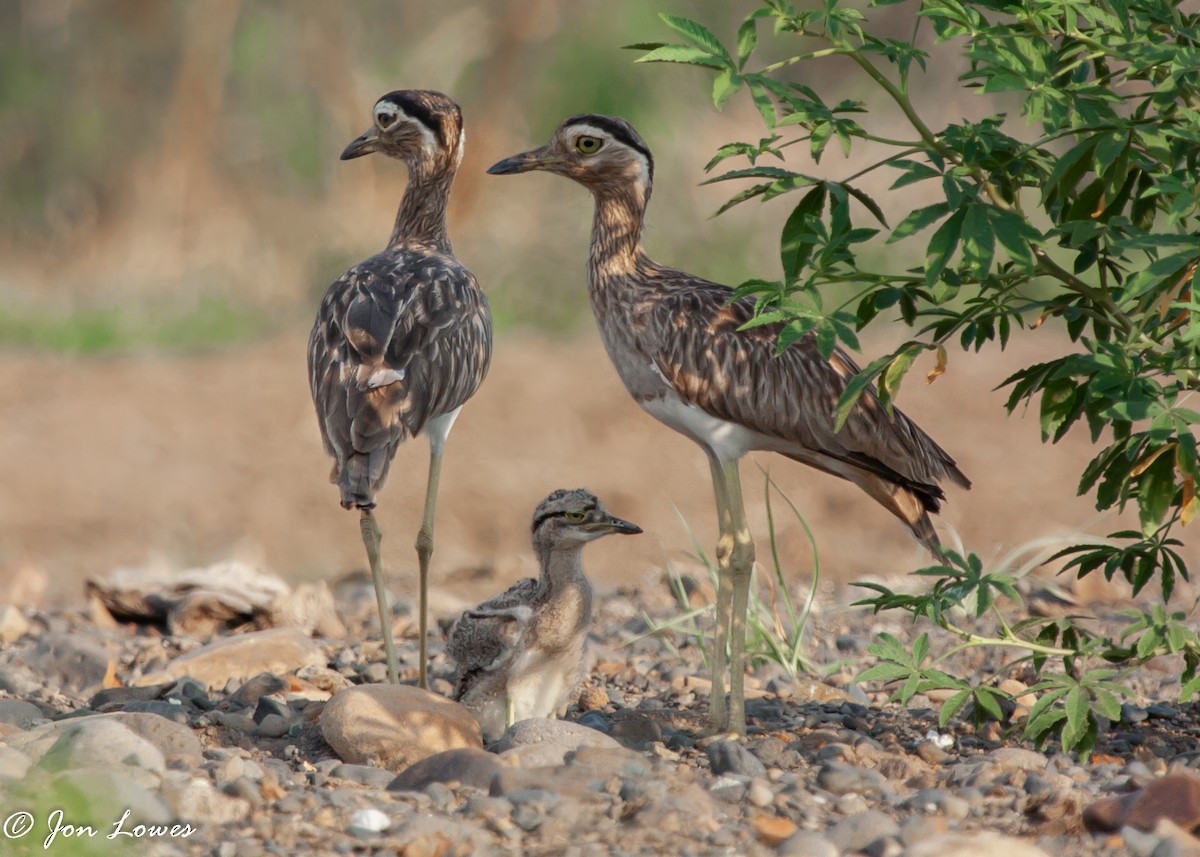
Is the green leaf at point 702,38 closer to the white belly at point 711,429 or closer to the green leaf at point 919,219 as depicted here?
the green leaf at point 919,219

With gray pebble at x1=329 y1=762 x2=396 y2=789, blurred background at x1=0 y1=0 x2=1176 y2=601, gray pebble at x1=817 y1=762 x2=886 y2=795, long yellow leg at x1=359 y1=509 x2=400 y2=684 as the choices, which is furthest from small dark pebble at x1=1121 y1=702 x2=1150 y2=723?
blurred background at x1=0 y1=0 x2=1176 y2=601

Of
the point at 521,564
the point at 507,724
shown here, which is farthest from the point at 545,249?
the point at 507,724

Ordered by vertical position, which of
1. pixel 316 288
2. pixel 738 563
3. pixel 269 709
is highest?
pixel 316 288

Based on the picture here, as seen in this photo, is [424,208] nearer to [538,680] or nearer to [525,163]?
[525,163]

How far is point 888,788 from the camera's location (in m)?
4.20

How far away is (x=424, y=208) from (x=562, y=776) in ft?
11.0

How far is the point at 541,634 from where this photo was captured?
5.05 metres

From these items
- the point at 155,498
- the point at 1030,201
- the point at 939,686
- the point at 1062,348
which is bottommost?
the point at 155,498

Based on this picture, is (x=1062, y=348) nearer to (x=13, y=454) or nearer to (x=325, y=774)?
(x=13, y=454)

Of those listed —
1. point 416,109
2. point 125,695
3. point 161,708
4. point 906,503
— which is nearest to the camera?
point 161,708

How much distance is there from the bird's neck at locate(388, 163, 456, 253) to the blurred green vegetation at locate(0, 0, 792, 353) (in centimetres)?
678

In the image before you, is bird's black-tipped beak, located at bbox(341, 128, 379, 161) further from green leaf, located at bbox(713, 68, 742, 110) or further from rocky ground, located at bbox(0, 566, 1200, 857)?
green leaf, located at bbox(713, 68, 742, 110)

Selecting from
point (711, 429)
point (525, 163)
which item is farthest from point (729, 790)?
point (525, 163)

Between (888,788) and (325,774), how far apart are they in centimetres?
145
